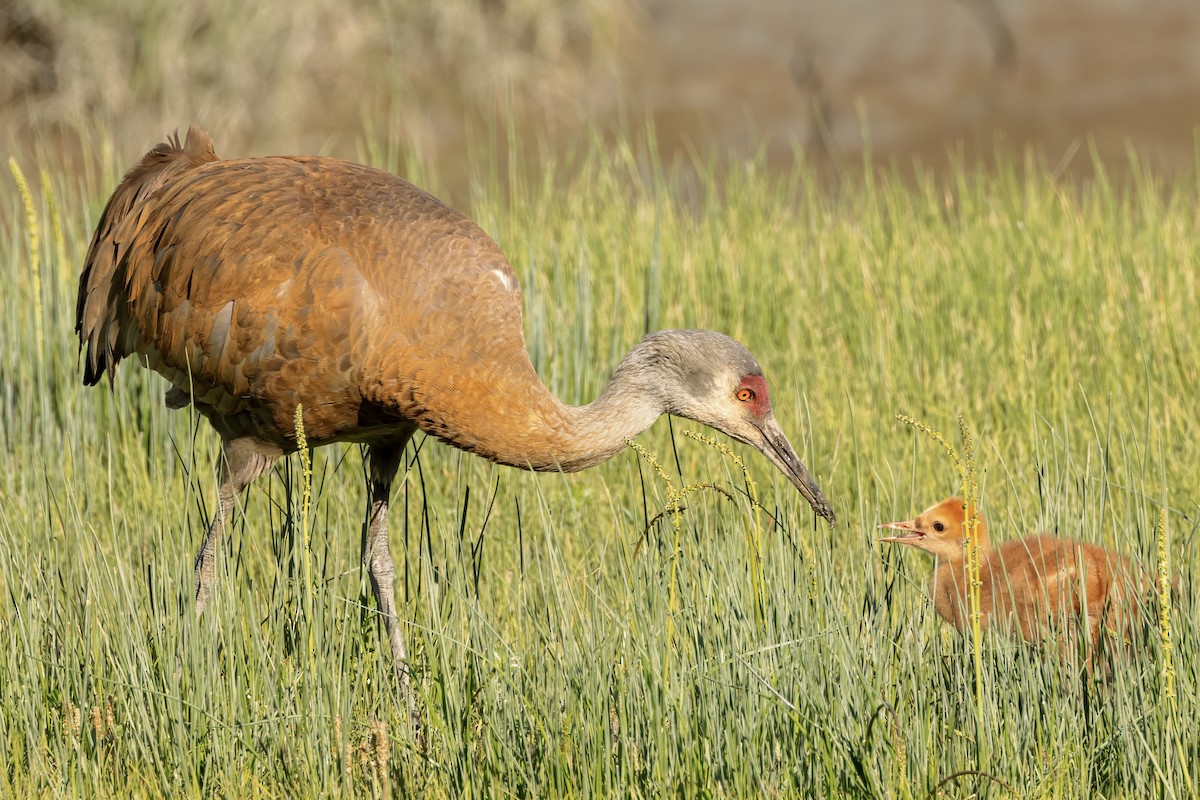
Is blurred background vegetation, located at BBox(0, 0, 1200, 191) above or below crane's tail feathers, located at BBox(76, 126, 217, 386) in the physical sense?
above

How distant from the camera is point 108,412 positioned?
5.35 metres

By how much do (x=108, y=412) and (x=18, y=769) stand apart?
225 cm

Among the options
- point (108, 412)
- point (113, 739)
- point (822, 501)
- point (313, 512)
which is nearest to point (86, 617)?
point (113, 739)

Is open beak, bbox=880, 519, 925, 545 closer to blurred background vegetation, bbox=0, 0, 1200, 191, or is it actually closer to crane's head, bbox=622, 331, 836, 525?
crane's head, bbox=622, 331, 836, 525

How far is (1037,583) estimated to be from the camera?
12.4ft

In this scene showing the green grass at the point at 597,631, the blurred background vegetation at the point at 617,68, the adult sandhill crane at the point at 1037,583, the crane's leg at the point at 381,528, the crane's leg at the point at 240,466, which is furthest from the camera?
the blurred background vegetation at the point at 617,68

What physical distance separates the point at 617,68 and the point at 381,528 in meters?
6.50

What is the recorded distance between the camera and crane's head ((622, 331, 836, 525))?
402 cm

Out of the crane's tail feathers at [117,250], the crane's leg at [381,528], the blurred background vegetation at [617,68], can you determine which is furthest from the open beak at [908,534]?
the blurred background vegetation at [617,68]

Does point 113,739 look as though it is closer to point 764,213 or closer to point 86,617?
point 86,617

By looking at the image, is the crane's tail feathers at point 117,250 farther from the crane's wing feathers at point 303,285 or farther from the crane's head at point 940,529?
the crane's head at point 940,529

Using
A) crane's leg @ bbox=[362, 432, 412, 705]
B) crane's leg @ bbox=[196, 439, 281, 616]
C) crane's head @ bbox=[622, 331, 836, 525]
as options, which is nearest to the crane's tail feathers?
crane's leg @ bbox=[196, 439, 281, 616]

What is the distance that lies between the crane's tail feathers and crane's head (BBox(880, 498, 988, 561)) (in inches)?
87.5

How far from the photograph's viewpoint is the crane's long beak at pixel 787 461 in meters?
3.96
